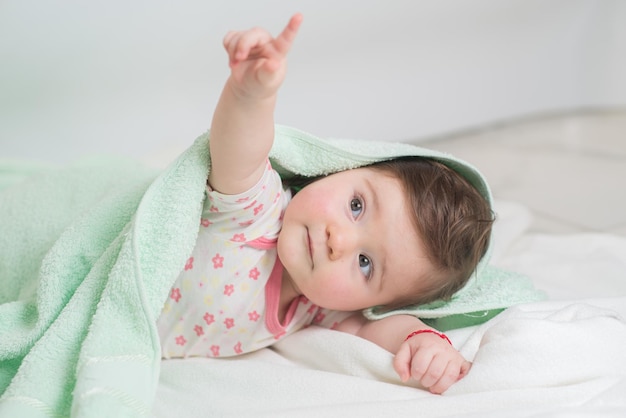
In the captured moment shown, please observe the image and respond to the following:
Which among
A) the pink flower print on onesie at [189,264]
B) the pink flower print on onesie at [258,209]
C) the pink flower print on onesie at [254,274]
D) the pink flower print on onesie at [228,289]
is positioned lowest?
the pink flower print on onesie at [228,289]

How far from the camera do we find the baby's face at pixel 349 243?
98 centimetres

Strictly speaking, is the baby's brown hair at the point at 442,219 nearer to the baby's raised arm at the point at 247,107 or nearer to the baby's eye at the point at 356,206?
the baby's eye at the point at 356,206

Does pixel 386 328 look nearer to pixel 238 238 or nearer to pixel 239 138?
pixel 238 238

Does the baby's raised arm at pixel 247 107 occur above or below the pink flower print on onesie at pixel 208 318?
above

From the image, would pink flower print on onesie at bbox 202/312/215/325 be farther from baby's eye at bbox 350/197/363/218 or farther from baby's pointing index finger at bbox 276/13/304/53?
baby's pointing index finger at bbox 276/13/304/53

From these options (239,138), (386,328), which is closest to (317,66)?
(386,328)

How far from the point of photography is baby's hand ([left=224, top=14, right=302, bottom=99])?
2.51ft

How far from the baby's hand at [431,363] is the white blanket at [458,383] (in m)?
0.02

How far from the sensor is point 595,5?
8.05ft

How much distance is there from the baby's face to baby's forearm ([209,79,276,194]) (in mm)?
104

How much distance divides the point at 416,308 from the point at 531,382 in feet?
0.80

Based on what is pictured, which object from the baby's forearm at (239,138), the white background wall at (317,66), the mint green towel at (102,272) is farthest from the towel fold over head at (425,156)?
the white background wall at (317,66)

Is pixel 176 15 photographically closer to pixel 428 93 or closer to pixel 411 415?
pixel 428 93

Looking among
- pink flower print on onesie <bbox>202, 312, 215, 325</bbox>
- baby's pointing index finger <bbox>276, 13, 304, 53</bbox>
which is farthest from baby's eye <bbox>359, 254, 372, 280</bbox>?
baby's pointing index finger <bbox>276, 13, 304, 53</bbox>
